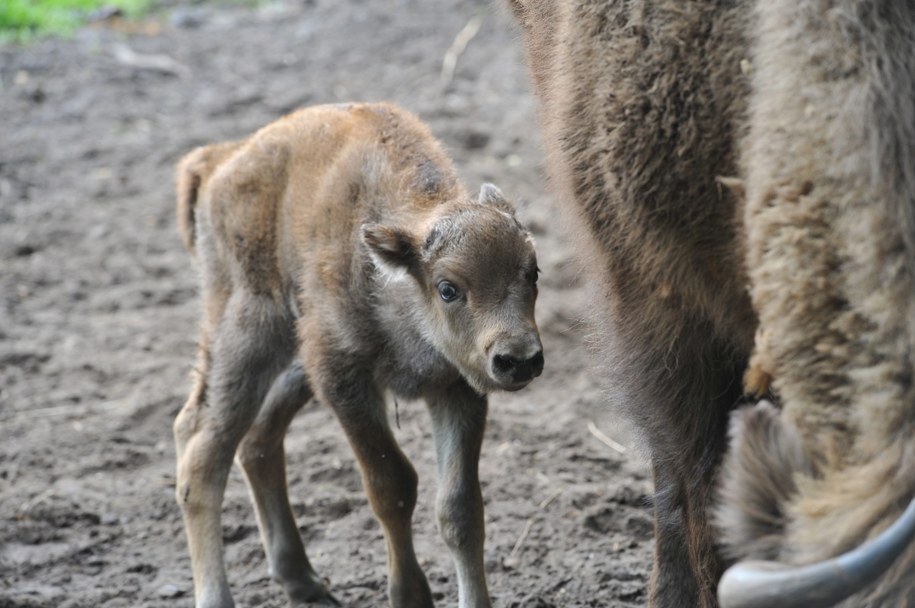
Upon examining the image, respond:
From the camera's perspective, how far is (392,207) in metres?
4.62

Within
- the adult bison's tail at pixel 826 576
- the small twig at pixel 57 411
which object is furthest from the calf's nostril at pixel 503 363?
the small twig at pixel 57 411

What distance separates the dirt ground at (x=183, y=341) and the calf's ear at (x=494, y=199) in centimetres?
37

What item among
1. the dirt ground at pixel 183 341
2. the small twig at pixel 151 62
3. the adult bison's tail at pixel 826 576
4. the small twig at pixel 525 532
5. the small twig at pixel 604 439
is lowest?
the small twig at pixel 604 439

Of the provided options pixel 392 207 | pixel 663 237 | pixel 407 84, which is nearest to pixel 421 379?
pixel 392 207

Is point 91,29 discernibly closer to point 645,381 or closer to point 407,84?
point 407,84

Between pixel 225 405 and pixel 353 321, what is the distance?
0.68 m

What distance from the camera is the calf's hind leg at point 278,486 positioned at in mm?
4902

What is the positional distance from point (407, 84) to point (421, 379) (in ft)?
20.7

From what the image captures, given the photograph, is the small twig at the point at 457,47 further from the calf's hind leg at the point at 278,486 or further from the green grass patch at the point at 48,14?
the calf's hind leg at the point at 278,486

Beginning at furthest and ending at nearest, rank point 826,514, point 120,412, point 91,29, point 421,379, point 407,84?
1. point 91,29
2. point 407,84
3. point 120,412
4. point 421,379
5. point 826,514

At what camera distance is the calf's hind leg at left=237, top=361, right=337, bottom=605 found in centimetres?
490

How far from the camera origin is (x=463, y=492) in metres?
4.50

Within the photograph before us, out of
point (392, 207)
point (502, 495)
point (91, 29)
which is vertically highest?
point (392, 207)

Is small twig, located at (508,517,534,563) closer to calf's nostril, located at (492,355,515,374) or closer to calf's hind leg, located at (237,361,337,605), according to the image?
calf's hind leg, located at (237,361,337,605)
